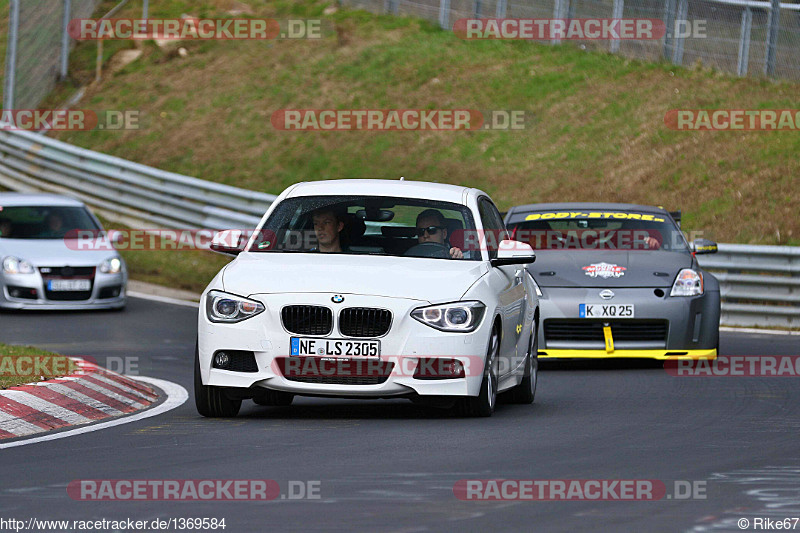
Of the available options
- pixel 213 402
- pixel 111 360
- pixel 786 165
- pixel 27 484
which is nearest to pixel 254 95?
pixel 786 165

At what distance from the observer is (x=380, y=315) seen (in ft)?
31.0

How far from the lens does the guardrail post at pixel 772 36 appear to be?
2633 centimetres

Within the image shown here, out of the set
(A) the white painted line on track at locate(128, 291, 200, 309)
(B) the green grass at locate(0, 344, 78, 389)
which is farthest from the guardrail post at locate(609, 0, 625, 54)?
(B) the green grass at locate(0, 344, 78, 389)

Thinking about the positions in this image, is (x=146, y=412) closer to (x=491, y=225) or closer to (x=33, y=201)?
(x=491, y=225)

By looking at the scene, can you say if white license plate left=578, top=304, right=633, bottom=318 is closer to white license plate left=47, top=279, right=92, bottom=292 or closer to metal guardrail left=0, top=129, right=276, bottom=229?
white license plate left=47, top=279, right=92, bottom=292

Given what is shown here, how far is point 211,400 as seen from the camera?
978cm

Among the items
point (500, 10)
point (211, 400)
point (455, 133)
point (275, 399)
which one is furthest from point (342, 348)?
point (500, 10)

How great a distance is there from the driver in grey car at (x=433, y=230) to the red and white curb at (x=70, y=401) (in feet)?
7.23

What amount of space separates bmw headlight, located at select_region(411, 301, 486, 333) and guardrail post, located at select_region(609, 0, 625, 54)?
21.0 meters

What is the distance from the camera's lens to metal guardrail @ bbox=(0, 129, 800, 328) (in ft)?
62.6

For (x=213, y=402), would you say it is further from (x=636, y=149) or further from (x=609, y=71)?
(x=609, y=71)

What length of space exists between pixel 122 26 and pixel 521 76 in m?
13.5

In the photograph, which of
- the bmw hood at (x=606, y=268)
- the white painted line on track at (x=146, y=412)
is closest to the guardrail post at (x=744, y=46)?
the bmw hood at (x=606, y=268)

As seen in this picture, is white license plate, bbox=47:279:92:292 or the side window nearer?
the side window
